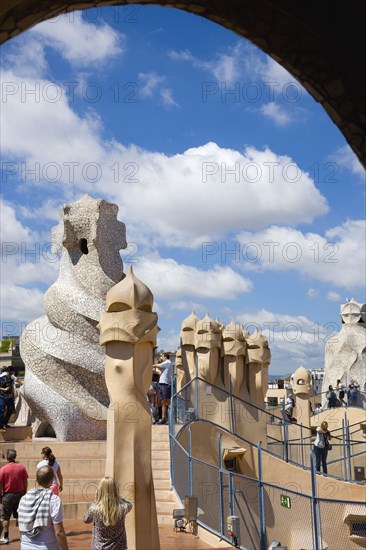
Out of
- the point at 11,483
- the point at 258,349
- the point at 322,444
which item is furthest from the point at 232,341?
the point at 11,483

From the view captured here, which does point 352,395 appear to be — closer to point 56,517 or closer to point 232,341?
point 232,341

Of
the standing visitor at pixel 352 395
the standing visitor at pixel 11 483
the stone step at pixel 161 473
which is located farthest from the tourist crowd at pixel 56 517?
the standing visitor at pixel 352 395

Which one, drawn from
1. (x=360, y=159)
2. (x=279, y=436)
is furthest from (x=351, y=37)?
(x=279, y=436)

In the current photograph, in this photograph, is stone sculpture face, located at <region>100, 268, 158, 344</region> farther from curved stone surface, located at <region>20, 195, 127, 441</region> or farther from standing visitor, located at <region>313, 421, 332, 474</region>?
standing visitor, located at <region>313, 421, 332, 474</region>

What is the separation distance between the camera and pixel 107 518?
4496 mm

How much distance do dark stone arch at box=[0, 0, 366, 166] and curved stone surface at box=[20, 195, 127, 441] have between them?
8271 millimetres

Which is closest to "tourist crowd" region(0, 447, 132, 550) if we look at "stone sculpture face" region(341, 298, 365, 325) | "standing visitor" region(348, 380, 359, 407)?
"standing visitor" region(348, 380, 359, 407)

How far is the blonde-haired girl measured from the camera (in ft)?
14.8

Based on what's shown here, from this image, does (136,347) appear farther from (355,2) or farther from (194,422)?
(194,422)

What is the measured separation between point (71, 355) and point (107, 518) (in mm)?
6590

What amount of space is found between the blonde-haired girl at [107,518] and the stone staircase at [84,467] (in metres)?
3.99

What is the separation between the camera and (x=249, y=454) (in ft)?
44.5

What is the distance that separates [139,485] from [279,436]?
37.3ft

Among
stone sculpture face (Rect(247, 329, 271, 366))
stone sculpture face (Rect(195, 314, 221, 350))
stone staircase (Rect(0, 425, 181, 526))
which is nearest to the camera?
stone staircase (Rect(0, 425, 181, 526))
